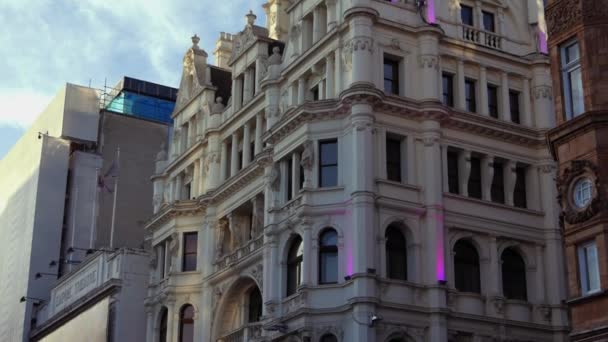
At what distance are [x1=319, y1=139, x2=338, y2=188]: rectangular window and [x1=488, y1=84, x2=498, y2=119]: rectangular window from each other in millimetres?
8084

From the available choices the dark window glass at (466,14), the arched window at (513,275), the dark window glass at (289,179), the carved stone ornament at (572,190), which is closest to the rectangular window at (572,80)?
the carved stone ornament at (572,190)

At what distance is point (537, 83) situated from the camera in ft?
168

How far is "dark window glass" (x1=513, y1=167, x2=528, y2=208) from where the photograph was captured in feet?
163

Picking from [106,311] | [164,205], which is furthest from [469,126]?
[106,311]

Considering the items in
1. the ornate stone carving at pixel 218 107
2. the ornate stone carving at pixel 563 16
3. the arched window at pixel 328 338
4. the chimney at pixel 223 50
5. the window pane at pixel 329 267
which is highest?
the chimney at pixel 223 50

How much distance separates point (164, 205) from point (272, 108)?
36.4ft

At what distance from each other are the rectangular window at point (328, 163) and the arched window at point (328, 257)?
81.7 inches

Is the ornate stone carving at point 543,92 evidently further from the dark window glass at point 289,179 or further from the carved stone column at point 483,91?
the dark window glass at point 289,179

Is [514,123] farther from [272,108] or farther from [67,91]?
[67,91]

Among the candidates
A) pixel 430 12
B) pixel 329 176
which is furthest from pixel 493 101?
pixel 329 176

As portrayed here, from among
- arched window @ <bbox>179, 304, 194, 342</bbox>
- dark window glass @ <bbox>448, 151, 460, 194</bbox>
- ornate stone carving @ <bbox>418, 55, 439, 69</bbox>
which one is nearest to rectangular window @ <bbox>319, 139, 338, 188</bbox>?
dark window glass @ <bbox>448, 151, 460, 194</bbox>

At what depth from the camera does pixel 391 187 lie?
4559 centimetres

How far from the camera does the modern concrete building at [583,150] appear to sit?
3116 centimetres

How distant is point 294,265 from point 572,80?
1716 cm
